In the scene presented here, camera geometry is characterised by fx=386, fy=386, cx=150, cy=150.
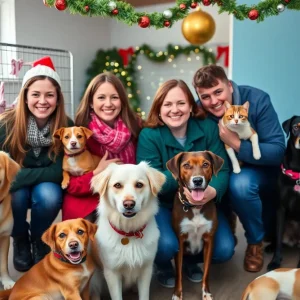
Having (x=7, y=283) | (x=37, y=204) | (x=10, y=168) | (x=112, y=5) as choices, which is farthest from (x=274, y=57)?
(x=7, y=283)

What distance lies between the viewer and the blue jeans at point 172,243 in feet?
6.59

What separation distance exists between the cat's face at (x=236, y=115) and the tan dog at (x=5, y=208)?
119 cm

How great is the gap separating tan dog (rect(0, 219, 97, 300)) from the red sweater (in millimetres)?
496

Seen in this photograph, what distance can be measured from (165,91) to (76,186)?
0.76 metres

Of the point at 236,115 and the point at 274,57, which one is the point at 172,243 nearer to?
the point at 236,115

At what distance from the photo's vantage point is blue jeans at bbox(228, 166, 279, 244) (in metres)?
2.25

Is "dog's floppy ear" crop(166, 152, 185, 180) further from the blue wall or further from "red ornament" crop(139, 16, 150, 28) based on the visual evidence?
the blue wall

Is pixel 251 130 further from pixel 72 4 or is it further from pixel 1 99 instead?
pixel 1 99

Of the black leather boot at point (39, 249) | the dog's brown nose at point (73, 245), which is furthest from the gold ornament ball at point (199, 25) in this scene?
the dog's brown nose at point (73, 245)

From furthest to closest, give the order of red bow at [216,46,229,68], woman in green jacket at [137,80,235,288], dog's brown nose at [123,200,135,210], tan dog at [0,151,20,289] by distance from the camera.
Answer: red bow at [216,46,229,68], woman in green jacket at [137,80,235,288], tan dog at [0,151,20,289], dog's brown nose at [123,200,135,210]

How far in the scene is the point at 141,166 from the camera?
1.78 metres

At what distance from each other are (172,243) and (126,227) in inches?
12.9

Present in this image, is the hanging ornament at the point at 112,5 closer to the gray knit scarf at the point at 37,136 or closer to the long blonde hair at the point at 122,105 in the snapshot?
the long blonde hair at the point at 122,105

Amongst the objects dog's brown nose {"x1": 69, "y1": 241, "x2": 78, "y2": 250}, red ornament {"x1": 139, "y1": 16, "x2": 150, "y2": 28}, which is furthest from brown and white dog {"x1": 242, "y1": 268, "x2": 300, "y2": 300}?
red ornament {"x1": 139, "y1": 16, "x2": 150, "y2": 28}
